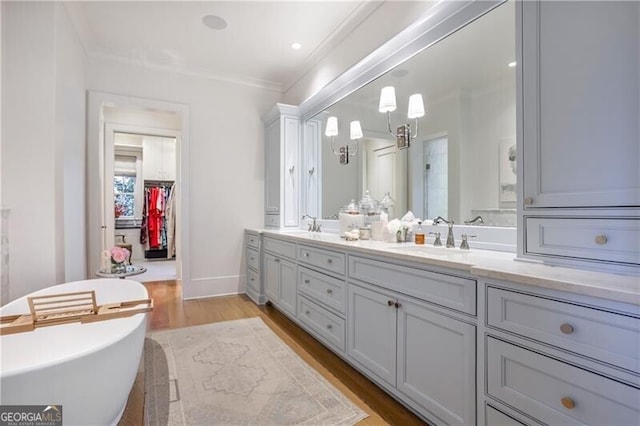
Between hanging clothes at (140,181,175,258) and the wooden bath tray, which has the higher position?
hanging clothes at (140,181,175,258)

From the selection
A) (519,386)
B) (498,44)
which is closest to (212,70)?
(498,44)

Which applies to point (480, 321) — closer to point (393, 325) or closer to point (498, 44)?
point (393, 325)

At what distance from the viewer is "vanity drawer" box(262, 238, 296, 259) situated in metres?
2.92

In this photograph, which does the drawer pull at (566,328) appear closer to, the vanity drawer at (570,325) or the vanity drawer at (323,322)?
the vanity drawer at (570,325)

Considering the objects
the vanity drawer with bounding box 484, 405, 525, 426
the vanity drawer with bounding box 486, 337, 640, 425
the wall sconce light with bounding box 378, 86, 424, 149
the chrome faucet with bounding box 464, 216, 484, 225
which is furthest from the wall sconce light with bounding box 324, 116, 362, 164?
the vanity drawer with bounding box 484, 405, 525, 426

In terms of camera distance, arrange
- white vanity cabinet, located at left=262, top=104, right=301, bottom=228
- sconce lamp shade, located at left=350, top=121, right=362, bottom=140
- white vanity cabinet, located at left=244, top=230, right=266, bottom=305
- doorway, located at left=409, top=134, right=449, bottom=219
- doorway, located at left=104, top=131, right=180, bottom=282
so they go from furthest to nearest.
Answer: doorway, located at left=104, top=131, right=180, bottom=282, white vanity cabinet, located at left=262, top=104, right=301, bottom=228, white vanity cabinet, located at left=244, top=230, right=266, bottom=305, sconce lamp shade, located at left=350, top=121, right=362, bottom=140, doorway, located at left=409, top=134, right=449, bottom=219

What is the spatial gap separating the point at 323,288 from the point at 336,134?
1.71 meters

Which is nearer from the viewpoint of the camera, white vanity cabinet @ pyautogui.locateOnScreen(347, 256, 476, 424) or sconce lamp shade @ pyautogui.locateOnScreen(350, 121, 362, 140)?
white vanity cabinet @ pyautogui.locateOnScreen(347, 256, 476, 424)

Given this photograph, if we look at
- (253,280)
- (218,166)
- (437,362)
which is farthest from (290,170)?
(437,362)

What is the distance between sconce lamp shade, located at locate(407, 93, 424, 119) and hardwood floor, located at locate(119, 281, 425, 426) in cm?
188

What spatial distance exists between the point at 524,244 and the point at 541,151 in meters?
0.41

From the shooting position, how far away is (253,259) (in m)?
3.89

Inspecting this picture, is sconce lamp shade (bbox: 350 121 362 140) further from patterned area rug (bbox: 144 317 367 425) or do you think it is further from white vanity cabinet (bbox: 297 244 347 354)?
patterned area rug (bbox: 144 317 367 425)

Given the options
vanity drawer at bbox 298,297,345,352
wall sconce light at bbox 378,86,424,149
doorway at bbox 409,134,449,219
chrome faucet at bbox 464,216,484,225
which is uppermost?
wall sconce light at bbox 378,86,424,149
